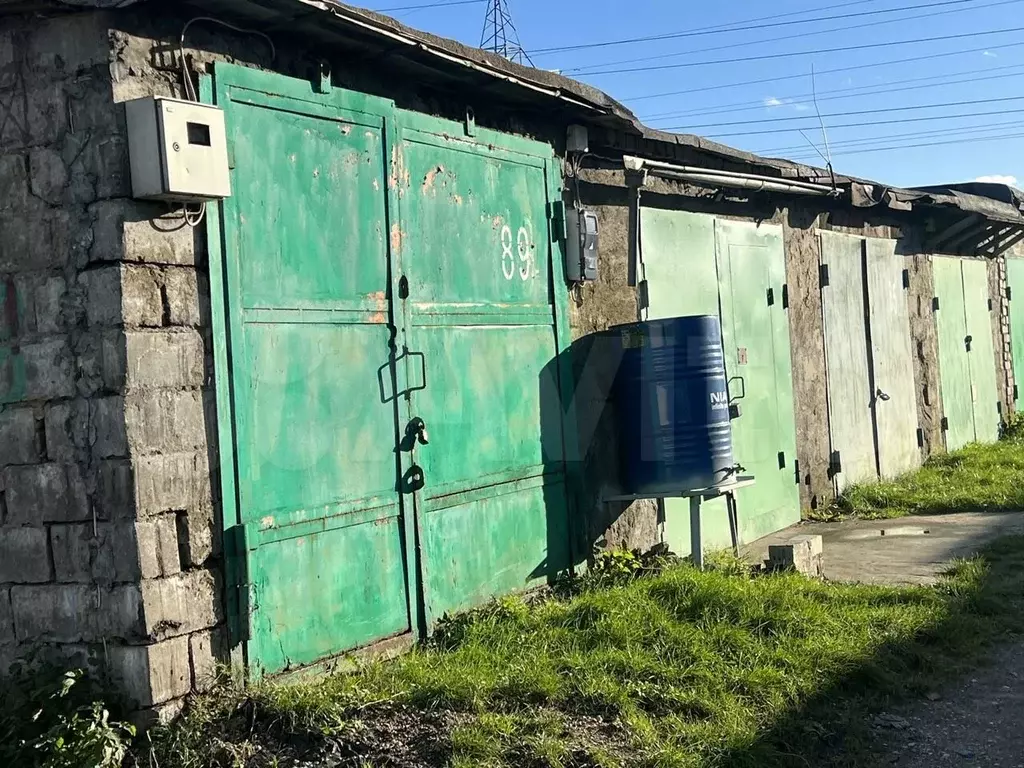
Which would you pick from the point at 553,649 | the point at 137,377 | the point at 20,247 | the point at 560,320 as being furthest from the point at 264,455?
the point at 560,320

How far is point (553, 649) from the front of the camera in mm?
4883

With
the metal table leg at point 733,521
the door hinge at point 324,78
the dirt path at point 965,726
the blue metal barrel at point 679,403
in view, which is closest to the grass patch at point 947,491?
the metal table leg at point 733,521

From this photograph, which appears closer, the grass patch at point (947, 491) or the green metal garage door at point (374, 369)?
the green metal garage door at point (374, 369)

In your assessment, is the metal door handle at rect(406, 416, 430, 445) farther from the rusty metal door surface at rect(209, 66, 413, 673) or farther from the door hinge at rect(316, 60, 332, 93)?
the door hinge at rect(316, 60, 332, 93)

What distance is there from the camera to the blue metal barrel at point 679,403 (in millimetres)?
6137

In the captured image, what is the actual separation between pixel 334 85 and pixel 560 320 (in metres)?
2.01

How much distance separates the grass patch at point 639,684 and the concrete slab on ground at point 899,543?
57 cm

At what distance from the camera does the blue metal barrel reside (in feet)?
20.1

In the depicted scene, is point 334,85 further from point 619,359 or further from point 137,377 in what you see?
point 619,359

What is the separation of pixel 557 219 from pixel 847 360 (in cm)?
437

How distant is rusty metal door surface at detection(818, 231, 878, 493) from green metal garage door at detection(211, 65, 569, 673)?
403 centimetres

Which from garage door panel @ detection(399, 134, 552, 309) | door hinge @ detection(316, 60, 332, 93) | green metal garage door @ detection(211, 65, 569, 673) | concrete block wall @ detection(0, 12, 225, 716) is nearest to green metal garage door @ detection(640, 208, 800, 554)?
garage door panel @ detection(399, 134, 552, 309)

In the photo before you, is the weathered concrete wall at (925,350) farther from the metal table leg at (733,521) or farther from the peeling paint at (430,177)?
the peeling paint at (430,177)

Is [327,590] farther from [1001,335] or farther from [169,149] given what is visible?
[1001,335]
